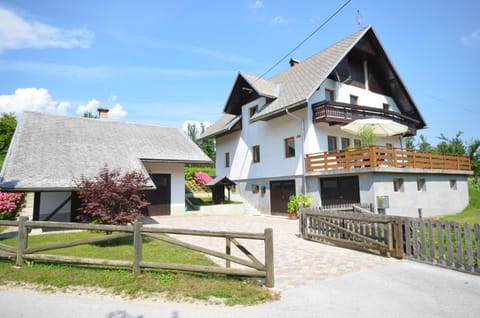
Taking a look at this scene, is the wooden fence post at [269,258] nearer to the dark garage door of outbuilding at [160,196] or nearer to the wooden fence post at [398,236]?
the wooden fence post at [398,236]

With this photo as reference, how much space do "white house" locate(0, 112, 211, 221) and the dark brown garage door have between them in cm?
564

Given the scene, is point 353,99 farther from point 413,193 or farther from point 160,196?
point 160,196

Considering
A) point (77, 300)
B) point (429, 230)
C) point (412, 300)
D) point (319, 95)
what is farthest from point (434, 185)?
point (77, 300)

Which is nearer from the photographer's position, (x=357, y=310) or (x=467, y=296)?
(x=357, y=310)

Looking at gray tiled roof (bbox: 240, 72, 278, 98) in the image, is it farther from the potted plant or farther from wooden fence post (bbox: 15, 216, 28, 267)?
wooden fence post (bbox: 15, 216, 28, 267)

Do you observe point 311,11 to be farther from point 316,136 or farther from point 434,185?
point 434,185

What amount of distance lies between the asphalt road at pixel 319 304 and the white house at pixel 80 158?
8.01 meters

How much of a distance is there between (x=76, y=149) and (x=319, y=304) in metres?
14.8

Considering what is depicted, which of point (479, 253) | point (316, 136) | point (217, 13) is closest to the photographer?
point (479, 253)

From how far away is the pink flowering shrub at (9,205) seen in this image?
46.8 ft

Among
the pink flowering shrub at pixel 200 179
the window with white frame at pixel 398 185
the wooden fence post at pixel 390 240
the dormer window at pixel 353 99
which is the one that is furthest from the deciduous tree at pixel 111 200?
the pink flowering shrub at pixel 200 179

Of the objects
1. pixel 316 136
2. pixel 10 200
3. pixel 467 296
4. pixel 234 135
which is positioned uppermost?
pixel 234 135

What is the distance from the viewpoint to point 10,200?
14836mm

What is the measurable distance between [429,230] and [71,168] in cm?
1452
